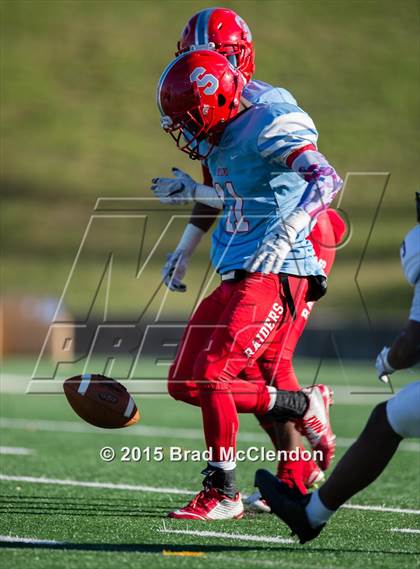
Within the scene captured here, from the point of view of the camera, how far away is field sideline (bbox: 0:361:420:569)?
132 inches

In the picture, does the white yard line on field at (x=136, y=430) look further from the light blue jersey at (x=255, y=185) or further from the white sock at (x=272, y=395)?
the light blue jersey at (x=255, y=185)

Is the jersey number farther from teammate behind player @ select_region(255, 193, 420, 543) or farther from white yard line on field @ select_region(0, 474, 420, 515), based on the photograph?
white yard line on field @ select_region(0, 474, 420, 515)

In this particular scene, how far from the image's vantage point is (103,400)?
4.43m

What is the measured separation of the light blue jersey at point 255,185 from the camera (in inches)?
167

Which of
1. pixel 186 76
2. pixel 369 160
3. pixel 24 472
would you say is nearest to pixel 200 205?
pixel 186 76

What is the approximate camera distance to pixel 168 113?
430 centimetres

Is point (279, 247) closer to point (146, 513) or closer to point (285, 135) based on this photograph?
point (285, 135)

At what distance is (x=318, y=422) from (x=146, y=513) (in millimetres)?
865

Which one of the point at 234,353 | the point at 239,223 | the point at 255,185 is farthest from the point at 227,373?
the point at 255,185

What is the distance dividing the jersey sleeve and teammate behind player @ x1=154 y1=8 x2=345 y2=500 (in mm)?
238

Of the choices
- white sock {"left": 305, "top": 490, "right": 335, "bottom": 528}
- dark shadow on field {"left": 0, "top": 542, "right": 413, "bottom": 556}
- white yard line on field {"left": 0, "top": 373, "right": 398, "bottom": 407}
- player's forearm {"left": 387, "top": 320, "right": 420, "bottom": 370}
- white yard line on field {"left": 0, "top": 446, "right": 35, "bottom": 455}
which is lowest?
white yard line on field {"left": 0, "top": 373, "right": 398, "bottom": 407}

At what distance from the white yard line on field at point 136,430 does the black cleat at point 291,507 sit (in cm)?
329

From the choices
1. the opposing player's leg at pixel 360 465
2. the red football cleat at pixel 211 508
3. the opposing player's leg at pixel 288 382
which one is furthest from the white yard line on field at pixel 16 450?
the opposing player's leg at pixel 360 465

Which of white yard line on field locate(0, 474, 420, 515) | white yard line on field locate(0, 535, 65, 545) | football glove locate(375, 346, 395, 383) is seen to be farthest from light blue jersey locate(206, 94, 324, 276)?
white yard line on field locate(0, 535, 65, 545)
